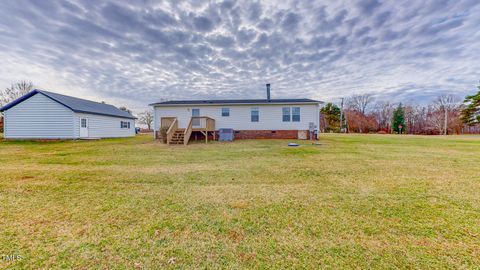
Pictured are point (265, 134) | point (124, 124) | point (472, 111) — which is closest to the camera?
point (265, 134)

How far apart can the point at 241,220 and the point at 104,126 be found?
21717 millimetres

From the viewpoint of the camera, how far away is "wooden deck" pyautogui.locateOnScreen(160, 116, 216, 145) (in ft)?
41.5

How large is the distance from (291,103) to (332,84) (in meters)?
13.5

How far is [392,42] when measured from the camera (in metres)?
13.7

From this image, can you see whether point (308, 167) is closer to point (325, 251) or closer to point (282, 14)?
point (325, 251)

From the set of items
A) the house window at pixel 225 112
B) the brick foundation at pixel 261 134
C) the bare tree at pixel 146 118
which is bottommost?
the brick foundation at pixel 261 134

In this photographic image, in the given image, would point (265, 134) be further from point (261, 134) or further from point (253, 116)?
point (253, 116)

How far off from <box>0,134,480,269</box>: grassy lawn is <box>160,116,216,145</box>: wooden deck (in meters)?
7.64

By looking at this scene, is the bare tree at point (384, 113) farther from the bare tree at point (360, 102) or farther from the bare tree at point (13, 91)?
the bare tree at point (13, 91)

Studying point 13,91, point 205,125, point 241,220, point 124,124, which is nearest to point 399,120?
point 205,125

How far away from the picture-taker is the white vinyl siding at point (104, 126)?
17.0m

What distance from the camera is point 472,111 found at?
33.9 meters

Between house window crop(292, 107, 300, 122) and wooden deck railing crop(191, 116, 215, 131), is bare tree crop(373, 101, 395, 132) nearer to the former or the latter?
house window crop(292, 107, 300, 122)

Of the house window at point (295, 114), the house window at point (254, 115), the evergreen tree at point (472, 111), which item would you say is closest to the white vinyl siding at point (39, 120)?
the house window at point (254, 115)
